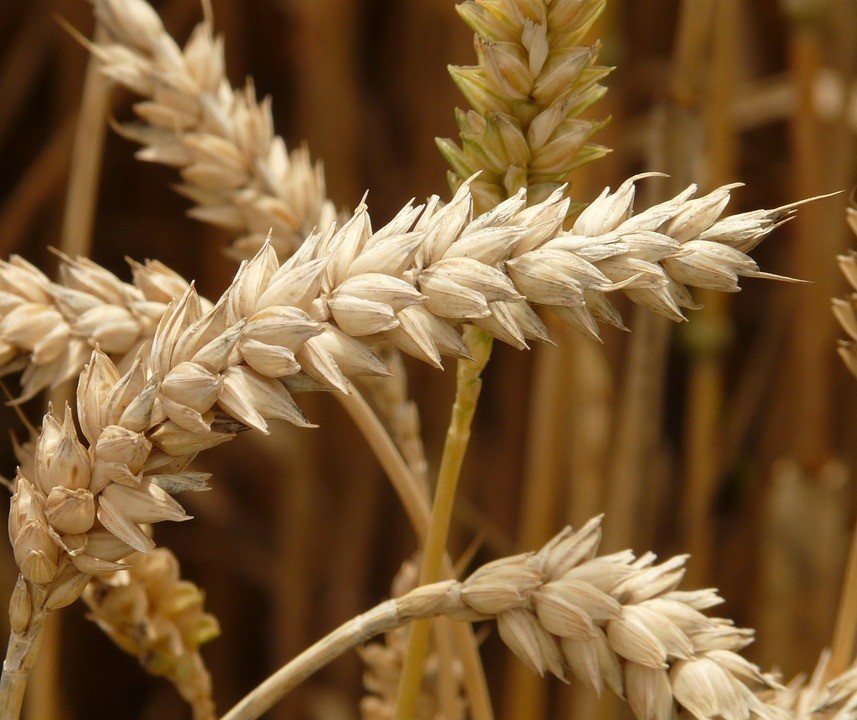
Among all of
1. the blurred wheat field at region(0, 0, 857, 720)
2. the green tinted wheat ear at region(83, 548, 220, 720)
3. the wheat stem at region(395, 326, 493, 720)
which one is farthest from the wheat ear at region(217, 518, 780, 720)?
the blurred wheat field at region(0, 0, 857, 720)

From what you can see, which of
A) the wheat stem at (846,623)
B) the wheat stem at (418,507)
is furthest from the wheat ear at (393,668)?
the wheat stem at (846,623)

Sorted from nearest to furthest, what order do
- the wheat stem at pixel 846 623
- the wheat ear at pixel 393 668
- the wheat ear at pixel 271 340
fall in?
1. the wheat ear at pixel 271 340
2. the wheat stem at pixel 846 623
3. the wheat ear at pixel 393 668

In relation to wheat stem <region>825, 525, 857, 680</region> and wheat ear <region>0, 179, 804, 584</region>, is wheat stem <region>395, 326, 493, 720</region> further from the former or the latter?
wheat stem <region>825, 525, 857, 680</region>

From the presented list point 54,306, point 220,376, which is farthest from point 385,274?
point 54,306

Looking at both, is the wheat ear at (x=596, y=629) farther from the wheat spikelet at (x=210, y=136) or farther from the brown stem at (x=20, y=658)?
the wheat spikelet at (x=210, y=136)

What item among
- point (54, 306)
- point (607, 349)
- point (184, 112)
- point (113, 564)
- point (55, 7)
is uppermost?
point (55, 7)

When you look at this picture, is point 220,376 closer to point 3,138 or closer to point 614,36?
point 614,36
